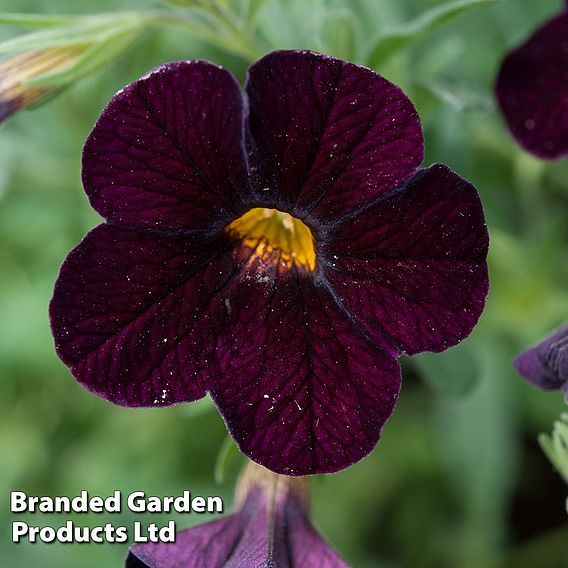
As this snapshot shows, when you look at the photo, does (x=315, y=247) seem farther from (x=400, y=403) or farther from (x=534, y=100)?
(x=400, y=403)

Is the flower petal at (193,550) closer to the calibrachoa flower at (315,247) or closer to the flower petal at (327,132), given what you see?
the calibrachoa flower at (315,247)

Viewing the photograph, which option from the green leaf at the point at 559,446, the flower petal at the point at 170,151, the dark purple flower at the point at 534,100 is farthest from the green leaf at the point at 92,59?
the green leaf at the point at 559,446

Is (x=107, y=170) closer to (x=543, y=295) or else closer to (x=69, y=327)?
(x=69, y=327)

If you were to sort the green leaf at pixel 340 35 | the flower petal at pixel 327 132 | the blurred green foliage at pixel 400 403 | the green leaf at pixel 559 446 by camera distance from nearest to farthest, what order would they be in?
the flower petal at pixel 327 132 < the green leaf at pixel 559 446 < the green leaf at pixel 340 35 < the blurred green foliage at pixel 400 403

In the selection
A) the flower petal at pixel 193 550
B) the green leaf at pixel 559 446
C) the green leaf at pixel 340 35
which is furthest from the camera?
the green leaf at pixel 340 35

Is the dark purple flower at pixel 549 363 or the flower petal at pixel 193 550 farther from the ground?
the dark purple flower at pixel 549 363

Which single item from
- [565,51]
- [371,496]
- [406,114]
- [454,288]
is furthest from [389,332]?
[371,496]
